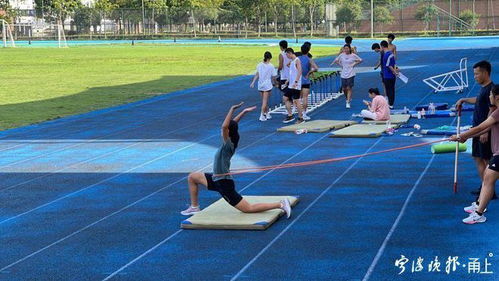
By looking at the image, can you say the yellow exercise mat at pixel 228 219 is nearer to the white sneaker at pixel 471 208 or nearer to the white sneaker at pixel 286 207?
the white sneaker at pixel 286 207

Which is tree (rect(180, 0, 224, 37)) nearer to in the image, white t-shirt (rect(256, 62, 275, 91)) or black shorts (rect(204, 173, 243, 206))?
white t-shirt (rect(256, 62, 275, 91))

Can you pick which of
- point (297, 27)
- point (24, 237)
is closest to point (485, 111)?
point (24, 237)

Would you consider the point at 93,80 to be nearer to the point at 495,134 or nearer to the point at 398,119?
the point at 398,119

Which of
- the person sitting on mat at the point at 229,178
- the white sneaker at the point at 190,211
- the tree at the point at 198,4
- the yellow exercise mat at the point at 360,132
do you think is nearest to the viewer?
the person sitting on mat at the point at 229,178

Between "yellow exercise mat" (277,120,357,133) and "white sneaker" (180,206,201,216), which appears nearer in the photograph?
"white sneaker" (180,206,201,216)

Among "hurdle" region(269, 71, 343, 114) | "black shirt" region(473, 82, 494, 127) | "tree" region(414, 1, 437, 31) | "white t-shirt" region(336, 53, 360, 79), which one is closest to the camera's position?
"black shirt" region(473, 82, 494, 127)

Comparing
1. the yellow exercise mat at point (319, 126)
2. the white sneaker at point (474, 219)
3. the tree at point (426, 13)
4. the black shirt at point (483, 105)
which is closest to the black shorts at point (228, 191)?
the white sneaker at point (474, 219)

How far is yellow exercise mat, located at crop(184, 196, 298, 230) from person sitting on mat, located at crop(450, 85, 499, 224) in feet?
7.19

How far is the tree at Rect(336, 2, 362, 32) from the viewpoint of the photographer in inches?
3413

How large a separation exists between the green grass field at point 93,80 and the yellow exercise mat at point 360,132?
26.6 ft

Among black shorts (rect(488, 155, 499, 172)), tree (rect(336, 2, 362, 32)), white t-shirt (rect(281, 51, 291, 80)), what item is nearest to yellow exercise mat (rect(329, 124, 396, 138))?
white t-shirt (rect(281, 51, 291, 80))

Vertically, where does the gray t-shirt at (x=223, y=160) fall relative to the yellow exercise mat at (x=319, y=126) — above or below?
above

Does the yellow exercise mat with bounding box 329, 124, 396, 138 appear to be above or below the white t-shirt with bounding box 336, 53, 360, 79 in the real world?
below

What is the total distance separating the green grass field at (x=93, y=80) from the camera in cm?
2388
